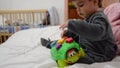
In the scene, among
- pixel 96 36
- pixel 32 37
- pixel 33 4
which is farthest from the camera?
pixel 33 4

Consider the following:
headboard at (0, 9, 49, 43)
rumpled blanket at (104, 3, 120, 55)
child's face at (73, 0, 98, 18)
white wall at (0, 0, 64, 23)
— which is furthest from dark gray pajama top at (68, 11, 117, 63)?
white wall at (0, 0, 64, 23)

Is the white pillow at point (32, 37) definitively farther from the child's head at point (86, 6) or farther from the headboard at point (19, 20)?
the headboard at point (19, 20)

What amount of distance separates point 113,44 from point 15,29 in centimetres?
215

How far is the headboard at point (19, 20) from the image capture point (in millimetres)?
2988

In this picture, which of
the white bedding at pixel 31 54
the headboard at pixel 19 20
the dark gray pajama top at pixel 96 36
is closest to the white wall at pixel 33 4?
the headboard at pixel 19 20

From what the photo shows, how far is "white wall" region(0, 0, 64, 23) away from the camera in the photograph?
3193 mm

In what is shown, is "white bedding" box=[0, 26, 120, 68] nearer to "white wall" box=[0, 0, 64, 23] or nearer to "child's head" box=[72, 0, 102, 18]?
"child's head" box=[72, 0, 102, 18]

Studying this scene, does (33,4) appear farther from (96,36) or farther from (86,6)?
(96,36)

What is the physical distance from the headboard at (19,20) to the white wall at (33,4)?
166mm

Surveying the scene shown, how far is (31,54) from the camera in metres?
1.24

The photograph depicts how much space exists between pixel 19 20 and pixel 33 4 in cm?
38

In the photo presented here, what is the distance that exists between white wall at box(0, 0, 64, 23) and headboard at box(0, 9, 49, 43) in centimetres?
17

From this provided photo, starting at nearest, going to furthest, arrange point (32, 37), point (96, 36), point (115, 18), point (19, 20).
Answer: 1. point (96, 36)
2. point (115, 18)
3. point (32, 37)
4. point (19, 20)

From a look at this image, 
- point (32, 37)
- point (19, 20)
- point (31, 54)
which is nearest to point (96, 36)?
point (31, 54)
